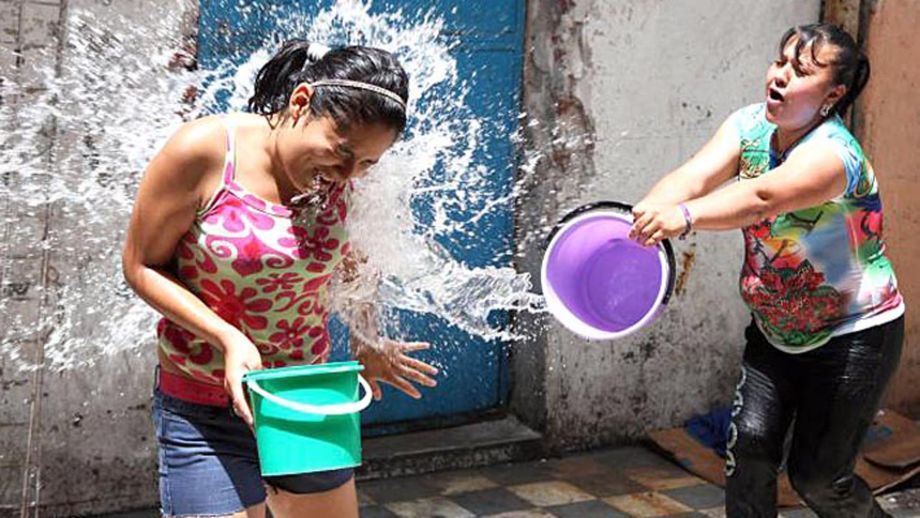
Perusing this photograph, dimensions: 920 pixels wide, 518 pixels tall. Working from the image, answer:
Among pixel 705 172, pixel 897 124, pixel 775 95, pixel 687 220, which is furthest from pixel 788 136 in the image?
pixel 897 124

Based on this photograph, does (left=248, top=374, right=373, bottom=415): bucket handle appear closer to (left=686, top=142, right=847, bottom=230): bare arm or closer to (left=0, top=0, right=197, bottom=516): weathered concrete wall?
(left=686, top=142, right=847, bottom=230): bare arm

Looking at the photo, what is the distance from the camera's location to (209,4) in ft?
17.1

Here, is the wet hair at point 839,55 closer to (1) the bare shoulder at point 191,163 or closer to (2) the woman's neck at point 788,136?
(2) the woman's neck at point 788,136

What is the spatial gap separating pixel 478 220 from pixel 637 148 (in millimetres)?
761

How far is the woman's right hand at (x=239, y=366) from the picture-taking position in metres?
2.94

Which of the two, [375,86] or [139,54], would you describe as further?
[139,54]

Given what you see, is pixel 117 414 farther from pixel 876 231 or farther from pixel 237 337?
pixel 876 231

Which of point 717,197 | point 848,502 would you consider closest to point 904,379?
point 848,502

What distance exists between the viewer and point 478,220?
19.8 feet

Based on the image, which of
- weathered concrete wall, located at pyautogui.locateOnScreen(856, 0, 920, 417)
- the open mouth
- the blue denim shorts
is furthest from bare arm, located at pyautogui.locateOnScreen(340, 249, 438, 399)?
weathered concrete wall, located at pyautogui.locateOnScreen(856, 0, 920, 417)

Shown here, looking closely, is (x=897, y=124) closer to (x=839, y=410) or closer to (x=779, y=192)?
(x=839, y=410)

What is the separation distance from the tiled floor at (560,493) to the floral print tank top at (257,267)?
88.1 inches

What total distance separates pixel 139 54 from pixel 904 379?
13.5 ft

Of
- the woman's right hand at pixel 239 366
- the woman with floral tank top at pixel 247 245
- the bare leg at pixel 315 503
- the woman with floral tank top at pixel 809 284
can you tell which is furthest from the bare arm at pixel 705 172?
the woman's right hand at pixel 239 366
